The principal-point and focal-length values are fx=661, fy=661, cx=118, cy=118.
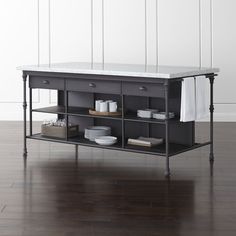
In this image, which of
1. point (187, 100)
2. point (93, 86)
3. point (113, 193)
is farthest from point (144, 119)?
point (113, 193)

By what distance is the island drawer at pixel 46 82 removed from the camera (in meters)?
5.80

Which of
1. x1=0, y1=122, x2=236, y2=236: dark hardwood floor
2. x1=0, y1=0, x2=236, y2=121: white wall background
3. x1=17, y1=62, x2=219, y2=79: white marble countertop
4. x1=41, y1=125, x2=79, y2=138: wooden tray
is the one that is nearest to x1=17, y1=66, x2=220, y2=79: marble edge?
x1=17, y1=62, x2=219, y2=79: white marble countertop

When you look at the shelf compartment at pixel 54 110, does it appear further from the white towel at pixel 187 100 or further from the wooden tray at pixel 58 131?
the white towel at pixel 187 100

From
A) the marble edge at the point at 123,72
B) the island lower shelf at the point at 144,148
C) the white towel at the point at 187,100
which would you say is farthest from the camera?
the island lower shelf at the point at 144,148

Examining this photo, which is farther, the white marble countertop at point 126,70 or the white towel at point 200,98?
the white towel at point 200,98

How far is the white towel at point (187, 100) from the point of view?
5.20 m

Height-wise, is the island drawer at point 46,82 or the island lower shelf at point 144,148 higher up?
the island drawer at point 46,82

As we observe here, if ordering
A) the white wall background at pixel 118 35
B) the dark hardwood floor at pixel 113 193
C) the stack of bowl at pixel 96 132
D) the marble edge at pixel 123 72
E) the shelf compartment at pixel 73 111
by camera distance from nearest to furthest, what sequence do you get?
the dark hardwood floor at pixel 113 193
the marble edge at pixel 123 72
the shelf compartment at pixel 73 111
the stack of bowl at pixel 96 132
the white wall background at pixel 118 35

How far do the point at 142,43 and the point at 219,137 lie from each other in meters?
1.86

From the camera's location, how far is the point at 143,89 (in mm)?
5273

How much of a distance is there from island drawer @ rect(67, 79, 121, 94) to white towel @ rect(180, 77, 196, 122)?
56cm

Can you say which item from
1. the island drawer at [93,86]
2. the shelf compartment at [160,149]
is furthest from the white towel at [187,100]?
the island drawer at [93,86]

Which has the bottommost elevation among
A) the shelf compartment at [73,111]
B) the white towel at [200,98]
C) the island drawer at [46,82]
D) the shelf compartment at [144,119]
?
the shelf compartment at [144,119]

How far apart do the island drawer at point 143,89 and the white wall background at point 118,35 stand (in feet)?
9.85
